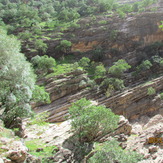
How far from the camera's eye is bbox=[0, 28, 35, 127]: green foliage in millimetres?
15617

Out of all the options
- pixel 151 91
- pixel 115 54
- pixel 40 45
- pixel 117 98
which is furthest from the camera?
pixel 115 54

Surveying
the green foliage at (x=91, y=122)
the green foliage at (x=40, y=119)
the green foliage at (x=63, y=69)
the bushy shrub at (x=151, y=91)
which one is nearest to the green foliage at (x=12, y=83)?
the green foliage at (x=91, y=122)

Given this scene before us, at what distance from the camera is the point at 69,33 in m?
58.1

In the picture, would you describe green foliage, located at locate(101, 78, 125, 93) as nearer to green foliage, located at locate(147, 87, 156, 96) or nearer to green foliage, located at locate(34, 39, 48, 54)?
green foliage, located at locate(147, 87, 156, 96)

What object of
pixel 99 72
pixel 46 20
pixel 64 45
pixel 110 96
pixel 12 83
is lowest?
Answer: pixel 110 96

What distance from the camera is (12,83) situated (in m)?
16.5

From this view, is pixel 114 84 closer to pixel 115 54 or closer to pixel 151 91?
pixel 151 91

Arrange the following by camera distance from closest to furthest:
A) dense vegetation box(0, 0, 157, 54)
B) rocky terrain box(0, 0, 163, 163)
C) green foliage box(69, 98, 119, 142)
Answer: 1. rocky terrain box(0, 0, 163, 163)
2. green foliage box(69, 98, 119, 142)
3. dense vegetation box(0, 0, 157, 54)

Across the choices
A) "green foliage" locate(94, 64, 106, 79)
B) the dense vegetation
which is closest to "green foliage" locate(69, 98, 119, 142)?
"green foliage" locate(94, 64, 106, 79)

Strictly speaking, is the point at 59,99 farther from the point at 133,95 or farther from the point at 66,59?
the point at 66,59

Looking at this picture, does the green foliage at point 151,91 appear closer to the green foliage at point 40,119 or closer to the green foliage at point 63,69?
the green foliage at point 63,69

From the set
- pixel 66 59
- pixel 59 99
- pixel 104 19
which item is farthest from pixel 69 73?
pixel 104 19

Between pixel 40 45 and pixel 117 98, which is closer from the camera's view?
pixel 117 98

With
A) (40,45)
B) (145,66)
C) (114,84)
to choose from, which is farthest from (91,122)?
(40,45)
